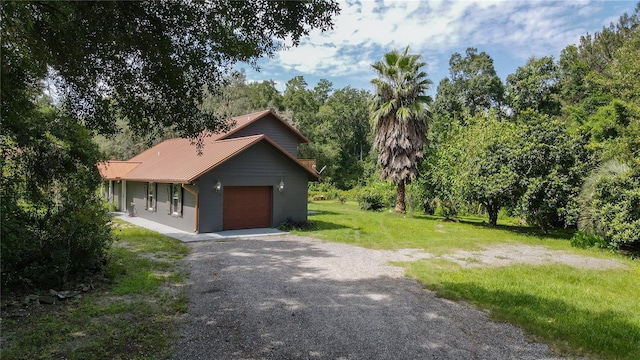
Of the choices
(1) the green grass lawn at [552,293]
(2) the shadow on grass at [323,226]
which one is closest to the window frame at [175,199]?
(2) the shadow on grass at [323,226]

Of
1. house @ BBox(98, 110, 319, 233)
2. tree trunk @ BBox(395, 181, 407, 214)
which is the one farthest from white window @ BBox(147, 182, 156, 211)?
tree trunk @ BBox(395, 181, 407, 214)

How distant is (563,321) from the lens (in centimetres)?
591

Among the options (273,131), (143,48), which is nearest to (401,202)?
(273,131)

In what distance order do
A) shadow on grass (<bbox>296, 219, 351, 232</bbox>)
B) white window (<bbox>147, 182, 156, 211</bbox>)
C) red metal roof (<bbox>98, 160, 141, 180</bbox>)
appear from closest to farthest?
shadow on grass (<bbox>296, 219, 351, 232</bbox>)
white window (<bbox>147, 182, 156, 211</bbox>)
red metal roof (<bbox>98, 160, 141, 180</bbox>)

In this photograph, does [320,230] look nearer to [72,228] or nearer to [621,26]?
[72,228]

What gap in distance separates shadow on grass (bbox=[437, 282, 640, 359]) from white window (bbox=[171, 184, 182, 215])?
11.4m

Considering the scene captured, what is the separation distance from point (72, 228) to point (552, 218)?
64.5ft

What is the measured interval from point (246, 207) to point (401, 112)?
1091 centimetres

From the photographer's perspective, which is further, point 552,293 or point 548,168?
point 548,168

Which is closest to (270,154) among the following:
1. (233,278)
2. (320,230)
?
(320,230)

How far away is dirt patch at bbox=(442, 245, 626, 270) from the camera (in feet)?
34.9

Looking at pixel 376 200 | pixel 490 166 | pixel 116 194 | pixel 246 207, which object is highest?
pixel 490 166

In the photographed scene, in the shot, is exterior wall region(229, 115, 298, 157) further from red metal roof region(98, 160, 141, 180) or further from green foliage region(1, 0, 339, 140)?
green foliage region(1, 0, 339, 140)

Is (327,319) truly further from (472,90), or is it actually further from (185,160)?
(472,90)
